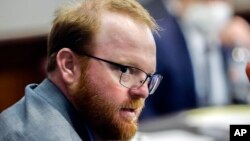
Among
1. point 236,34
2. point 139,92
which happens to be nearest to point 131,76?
point 139,92

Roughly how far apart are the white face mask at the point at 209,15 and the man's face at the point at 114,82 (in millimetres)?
1165

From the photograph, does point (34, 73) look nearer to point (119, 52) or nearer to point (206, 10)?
point (206, 10)

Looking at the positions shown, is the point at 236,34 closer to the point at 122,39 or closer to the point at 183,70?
the point at 183,70

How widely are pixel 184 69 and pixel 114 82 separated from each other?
2.50ft

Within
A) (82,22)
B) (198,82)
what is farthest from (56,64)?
(198,82)

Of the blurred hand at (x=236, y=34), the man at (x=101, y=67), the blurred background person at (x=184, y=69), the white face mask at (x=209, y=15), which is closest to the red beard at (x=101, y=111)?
the man at (x=101, y=67)

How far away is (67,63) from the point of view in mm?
1054

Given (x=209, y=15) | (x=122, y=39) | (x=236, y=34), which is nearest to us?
(x=122, y=39)

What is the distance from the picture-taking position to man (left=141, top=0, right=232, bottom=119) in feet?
5.81

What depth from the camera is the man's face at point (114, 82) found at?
103 cm

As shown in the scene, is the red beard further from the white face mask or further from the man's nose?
the white face mask

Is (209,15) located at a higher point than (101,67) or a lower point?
higher

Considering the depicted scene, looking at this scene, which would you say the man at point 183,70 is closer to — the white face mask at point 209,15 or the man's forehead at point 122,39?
the white face mask at point 209,15

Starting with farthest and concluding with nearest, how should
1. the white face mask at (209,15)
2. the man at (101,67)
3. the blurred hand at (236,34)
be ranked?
the white face mask at (209,15), the blurred hand at (236,34), the man at (101,67)
